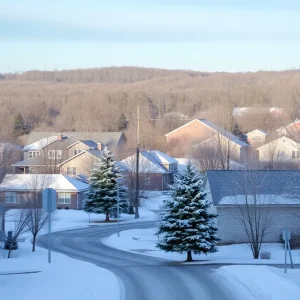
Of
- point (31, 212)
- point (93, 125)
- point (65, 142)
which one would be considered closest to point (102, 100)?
point (93, 125)

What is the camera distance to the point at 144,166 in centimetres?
7225

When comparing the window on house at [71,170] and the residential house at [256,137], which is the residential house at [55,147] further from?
the residential house at [256,137]

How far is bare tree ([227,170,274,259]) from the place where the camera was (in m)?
33.8

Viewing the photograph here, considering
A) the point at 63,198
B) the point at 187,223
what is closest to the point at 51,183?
the point at 63,198

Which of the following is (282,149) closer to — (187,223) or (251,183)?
(251,183)

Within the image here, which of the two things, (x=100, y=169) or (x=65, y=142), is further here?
(x=65, y=142)

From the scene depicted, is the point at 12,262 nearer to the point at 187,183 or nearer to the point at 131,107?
the point at 187,183

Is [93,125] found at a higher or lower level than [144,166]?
higher

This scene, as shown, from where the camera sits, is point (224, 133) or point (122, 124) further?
point (122, 124)

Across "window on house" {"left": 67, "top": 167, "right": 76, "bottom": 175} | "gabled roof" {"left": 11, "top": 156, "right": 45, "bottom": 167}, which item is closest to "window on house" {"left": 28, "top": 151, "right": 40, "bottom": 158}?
"gabled roof" {"left": 11, "top": 156, "right": 45, "bottom": 167}

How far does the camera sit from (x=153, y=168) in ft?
249

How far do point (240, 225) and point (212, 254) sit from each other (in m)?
3.51

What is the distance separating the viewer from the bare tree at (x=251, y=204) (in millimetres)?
33812

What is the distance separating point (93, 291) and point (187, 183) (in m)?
14.5
